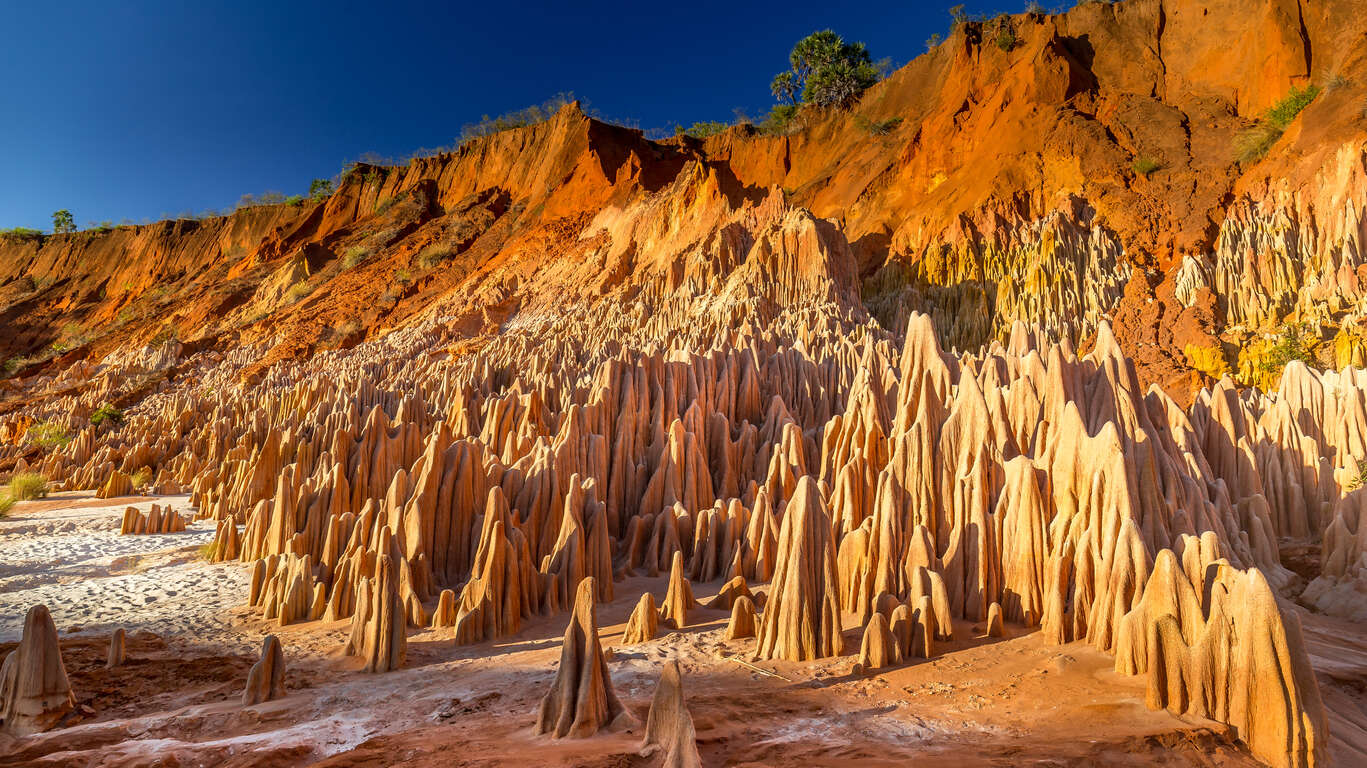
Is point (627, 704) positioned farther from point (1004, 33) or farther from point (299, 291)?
point (299, 291)

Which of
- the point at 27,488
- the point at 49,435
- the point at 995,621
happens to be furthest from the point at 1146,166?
the point at 49,435

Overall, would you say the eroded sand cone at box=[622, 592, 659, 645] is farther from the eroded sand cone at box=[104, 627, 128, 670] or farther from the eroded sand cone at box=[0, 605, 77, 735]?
the eroded sand cone at box=[104, 627, 128, 670]

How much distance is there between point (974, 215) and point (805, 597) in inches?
914

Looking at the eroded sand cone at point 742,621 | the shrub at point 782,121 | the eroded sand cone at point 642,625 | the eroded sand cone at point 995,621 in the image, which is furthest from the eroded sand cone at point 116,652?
the shrub at point 782,121

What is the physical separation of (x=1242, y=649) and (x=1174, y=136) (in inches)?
1104

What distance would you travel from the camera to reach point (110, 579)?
11461 millimetres

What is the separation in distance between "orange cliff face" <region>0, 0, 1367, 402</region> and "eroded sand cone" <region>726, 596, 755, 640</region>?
16.7 metres

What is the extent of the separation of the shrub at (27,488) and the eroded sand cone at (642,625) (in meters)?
20.4

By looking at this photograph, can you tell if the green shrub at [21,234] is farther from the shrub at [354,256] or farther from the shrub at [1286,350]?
the shrub at [1286,350]

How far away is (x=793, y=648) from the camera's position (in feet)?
21.5

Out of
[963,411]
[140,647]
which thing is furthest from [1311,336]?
[140,647]

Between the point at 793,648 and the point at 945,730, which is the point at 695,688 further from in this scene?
the point at 945,730

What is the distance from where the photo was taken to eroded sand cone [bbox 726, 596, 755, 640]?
288 inches

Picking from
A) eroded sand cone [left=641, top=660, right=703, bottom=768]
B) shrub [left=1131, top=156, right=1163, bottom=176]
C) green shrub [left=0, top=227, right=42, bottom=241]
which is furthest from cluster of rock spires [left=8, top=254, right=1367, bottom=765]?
green shrub [left=0, top=227, right=42, bottom=241]
